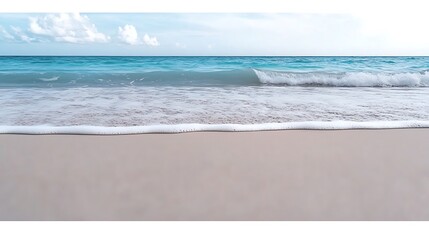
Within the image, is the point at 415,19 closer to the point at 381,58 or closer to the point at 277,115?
the point at 381,58

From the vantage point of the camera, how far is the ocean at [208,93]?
240 centimetres

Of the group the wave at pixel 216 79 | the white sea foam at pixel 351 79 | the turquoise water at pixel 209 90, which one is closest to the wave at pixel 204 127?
the turquoise water at pixel 209 90

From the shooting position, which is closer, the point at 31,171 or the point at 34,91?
the point at 31,171

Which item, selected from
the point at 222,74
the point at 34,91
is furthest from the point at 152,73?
the point at 34,91

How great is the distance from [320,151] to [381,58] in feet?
15.6

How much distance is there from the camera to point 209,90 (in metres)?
3.94

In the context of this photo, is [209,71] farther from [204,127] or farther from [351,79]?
[204,127]

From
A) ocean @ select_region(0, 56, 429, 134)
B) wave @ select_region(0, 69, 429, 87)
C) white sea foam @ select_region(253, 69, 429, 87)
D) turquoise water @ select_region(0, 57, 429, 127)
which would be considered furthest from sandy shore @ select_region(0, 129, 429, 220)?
white sea foam @ select_region(253, 69, 429, 87)

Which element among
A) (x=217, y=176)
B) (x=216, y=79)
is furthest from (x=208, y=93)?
(x=217, y=176)

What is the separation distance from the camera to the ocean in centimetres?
240

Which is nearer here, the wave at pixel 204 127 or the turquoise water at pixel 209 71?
the wave at pixel 204 127

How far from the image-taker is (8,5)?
2619mm

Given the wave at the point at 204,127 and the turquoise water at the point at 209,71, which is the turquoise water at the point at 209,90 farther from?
the wave at the point at 204,127

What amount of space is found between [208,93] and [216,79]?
1.29 meters
